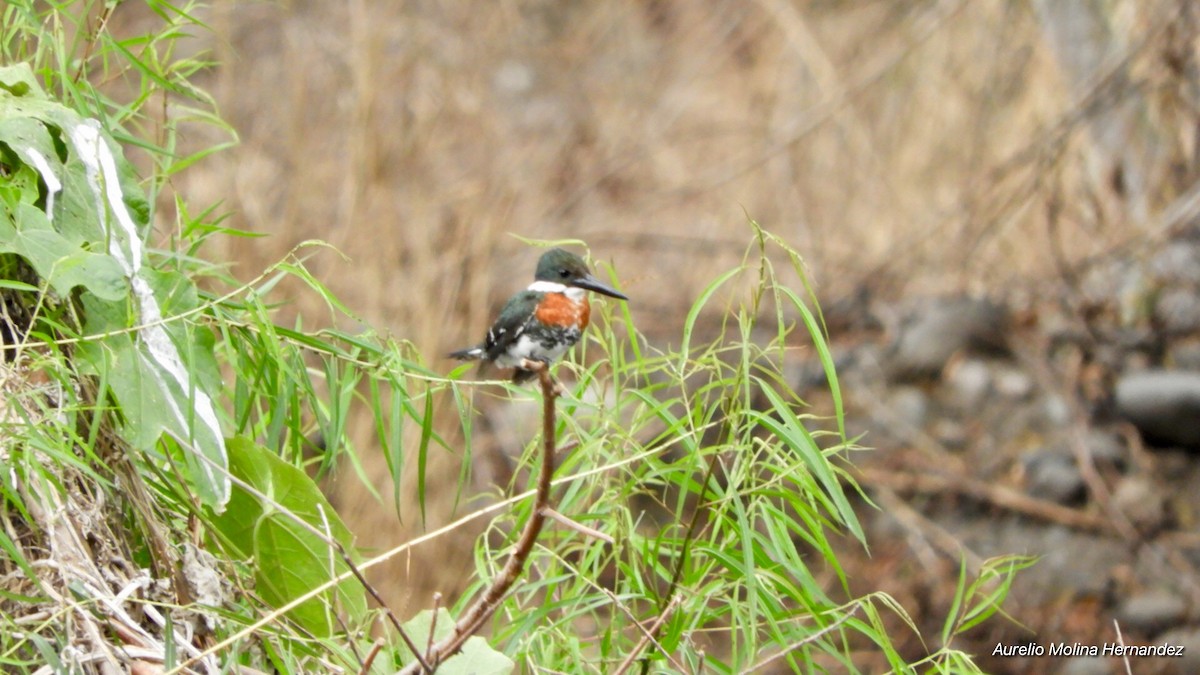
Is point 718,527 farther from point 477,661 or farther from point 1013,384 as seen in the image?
point 1013,384

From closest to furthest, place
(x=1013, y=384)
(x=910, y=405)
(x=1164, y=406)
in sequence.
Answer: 1. (x=1164, y=406)
2. (x=1013, y=384)
3. (x=910, y=405)

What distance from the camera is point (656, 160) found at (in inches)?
341

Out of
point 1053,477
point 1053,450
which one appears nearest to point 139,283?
point 1053,477

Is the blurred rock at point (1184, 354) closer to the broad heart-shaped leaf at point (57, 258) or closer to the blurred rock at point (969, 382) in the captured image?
the blurred rock at point (969, 382)

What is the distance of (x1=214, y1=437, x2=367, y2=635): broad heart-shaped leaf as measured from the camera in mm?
1663

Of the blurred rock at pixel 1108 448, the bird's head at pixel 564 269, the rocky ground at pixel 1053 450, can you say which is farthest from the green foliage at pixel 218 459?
the blurred rock at pixel 1108 448

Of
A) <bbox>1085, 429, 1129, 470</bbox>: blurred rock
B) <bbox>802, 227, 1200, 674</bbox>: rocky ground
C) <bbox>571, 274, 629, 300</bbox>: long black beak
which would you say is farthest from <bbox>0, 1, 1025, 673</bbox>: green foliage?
<bbox>1085, 429, 1129, 470</bbox>: blurred rock

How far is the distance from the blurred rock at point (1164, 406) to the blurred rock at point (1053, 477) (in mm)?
391

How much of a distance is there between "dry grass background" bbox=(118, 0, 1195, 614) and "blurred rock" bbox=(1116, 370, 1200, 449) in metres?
0.70

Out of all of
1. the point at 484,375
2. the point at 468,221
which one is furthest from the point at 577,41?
the point at 484,375

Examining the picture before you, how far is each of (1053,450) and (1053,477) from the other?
0.18 metres

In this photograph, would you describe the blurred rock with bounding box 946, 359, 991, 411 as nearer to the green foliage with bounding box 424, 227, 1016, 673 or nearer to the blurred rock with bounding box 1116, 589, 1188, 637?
the blurred rock with bounding box 1116, 589, 1188, 637

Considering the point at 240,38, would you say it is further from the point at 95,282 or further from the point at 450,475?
the point at 95,282

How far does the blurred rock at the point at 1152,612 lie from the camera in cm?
551
